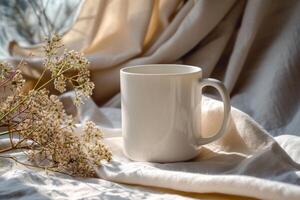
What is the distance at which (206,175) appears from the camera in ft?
1.69

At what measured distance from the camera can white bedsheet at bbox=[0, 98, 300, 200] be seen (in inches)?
19.2

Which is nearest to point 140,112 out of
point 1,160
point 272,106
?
point 1,160

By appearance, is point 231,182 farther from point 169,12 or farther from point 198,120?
point 169,12

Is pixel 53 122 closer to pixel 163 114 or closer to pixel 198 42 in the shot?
pixel 163 114

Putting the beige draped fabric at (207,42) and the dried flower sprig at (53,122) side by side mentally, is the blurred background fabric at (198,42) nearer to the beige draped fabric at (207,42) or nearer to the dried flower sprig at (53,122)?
the beige draped fabric at (207,42)

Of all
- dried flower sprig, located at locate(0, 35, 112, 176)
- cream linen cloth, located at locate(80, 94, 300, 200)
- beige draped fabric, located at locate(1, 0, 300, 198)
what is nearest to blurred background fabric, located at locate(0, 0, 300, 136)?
beige draped fabric, located at locate(1, 0, 300, 198)

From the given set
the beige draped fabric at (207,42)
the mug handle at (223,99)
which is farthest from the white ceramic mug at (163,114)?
the beige draped fabric at (207,42)

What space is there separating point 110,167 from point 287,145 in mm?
237

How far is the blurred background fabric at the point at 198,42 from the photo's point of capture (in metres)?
0.85

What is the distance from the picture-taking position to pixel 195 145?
0.59 metres

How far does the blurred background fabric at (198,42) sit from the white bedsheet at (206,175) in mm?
210

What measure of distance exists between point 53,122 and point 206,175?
18cm

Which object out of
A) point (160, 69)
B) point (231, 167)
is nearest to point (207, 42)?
point (160, 69)

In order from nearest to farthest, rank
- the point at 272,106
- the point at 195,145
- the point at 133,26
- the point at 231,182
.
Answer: the point at 231,182
the point at 195,145
the point at 272,106
the point at 133,26
